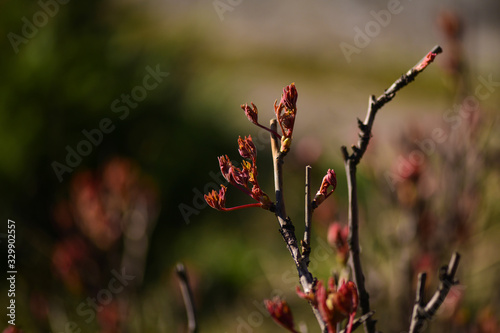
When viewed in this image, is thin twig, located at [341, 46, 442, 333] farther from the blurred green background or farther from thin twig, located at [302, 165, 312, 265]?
the blurred green background

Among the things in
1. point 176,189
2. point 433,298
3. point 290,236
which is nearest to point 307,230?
point 290,236

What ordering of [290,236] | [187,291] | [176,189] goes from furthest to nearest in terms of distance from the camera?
[176,189] → [187,291] → [290,236]

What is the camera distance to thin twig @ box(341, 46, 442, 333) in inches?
23.1

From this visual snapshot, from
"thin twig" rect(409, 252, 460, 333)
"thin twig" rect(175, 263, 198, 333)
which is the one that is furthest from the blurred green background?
"thin twig" rect(409, 252, 460, 333)

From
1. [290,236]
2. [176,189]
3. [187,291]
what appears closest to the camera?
[290,236]

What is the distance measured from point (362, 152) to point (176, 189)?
3166 millimetres

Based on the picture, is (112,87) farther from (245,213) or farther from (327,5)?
(327,5)

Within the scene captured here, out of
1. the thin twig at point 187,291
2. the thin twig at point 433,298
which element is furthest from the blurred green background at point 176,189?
the thin twig at point 433,298

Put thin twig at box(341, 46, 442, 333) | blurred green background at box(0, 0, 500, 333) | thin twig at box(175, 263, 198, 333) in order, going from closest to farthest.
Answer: thin twig at box(341, 46, 442, 333)
thin twig at box(175, 263, 198, 333)
blurred green background at box(0, 0, 500, 333)

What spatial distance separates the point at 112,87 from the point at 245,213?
4.33ft

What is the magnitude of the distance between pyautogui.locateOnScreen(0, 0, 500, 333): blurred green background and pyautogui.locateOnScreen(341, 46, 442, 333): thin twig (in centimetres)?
51

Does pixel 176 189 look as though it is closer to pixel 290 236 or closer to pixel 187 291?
pixel 187 291

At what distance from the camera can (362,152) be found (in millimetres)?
636

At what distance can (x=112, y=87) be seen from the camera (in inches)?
139
